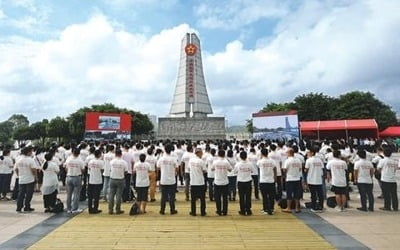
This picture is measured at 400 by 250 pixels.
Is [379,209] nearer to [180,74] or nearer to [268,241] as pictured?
[268,241]

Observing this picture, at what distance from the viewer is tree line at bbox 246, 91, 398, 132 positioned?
53691mm

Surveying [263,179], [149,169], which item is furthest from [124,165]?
[263,179]

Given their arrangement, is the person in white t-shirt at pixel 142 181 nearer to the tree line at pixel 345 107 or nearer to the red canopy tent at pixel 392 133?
the red canopy tent at pixel 392 133

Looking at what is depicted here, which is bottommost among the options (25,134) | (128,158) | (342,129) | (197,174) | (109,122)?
(197,174)

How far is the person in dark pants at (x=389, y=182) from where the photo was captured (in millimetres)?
10070

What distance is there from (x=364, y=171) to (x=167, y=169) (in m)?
5.25

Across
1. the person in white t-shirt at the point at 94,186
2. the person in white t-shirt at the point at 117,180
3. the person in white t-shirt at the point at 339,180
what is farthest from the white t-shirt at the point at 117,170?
the person in white t-shirt at the point at 339,180

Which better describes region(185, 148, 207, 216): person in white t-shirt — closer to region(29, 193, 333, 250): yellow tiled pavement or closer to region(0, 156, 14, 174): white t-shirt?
region(29, 193, 333, 250): yellow tiled pavement

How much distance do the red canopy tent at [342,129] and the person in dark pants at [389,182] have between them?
2844cm

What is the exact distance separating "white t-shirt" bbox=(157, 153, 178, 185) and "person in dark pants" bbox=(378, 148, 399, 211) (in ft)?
18.5

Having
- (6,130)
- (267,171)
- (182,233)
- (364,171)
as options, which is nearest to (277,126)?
(364,171)

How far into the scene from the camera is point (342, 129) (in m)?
38.7

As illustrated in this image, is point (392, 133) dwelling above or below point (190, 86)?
below

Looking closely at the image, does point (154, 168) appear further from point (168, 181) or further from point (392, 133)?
point (392, 133)
